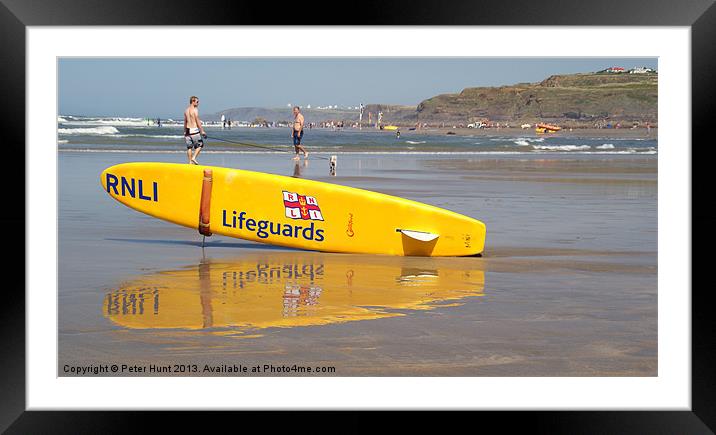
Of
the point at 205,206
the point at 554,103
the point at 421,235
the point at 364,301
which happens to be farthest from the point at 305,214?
the point at 554,103

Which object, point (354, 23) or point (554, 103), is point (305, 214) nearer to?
point (354, 23)

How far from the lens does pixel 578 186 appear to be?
1806cm

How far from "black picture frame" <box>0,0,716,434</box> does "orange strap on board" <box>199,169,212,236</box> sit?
17.1 ft

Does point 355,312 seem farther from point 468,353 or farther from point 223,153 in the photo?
point 223,153

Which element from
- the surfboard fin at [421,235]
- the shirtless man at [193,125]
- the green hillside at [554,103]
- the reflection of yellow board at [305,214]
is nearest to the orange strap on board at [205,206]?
the reflection of yellow board at [305,214]

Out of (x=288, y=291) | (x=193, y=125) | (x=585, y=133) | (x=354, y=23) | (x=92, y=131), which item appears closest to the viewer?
(x=354, y=23)

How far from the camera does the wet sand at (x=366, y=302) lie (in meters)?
5.57

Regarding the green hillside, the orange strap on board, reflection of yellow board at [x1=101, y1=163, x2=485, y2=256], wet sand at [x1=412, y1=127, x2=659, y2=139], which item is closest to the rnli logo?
reflection of yellow board at [x1=101, y1=163, x2=485, y2=256]

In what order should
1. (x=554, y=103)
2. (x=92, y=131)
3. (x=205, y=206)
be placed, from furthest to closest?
(x=554, y=103) < (x=92, y=131) < (x=205, y=206)

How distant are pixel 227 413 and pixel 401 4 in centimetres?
197

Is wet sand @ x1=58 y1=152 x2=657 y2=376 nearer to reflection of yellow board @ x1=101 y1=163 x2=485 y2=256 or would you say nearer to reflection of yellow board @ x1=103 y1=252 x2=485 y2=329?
reflection of yellow board @ x1=103 y1=252 x2=485 y2=329

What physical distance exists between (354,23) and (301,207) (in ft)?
18.0

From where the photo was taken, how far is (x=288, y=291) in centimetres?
749

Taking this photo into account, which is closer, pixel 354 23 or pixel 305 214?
pixel 354 23
